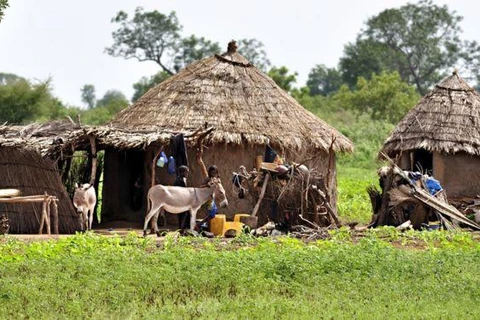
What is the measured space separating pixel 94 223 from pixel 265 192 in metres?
3.58

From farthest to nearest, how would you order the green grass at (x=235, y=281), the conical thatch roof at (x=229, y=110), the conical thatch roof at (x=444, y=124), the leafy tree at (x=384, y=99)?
the leafy tree at (x=384, y=99)
the conical thatch roof at (x=444, y=124)
the conical thatch roof at (x=229, y=110)
the green grass at (x=235, y=281)

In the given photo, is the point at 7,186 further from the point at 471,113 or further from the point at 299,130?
Result: the point at 471,113

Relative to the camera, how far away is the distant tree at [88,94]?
8966cm

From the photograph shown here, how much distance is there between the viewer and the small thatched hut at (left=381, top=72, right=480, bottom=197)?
23172mm

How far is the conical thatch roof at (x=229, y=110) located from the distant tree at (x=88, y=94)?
6767cm

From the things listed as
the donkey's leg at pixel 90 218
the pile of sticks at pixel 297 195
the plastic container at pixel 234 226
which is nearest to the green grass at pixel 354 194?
the pile of sticks at pixel 297 195

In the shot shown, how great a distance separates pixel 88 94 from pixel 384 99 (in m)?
50.1

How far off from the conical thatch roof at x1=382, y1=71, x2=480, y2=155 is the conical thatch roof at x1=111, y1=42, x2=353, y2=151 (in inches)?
85.9

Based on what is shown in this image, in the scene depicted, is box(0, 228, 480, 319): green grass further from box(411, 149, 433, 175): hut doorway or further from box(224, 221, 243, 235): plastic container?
box(411, 149, 433, 175): hut doorway

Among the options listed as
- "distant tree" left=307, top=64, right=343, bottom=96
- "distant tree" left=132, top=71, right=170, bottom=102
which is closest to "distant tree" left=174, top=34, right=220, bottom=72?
"distant tree" left=132, top=71, right=170, bottom=102

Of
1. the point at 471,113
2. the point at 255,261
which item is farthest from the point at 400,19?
the point at 255,261

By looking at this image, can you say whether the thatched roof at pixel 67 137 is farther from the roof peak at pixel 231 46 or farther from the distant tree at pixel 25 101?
the distant tree at pixel 25 101

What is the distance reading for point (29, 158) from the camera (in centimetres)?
1847

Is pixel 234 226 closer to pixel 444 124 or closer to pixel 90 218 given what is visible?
pixel 90 218
